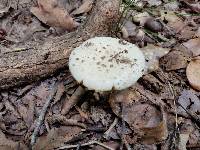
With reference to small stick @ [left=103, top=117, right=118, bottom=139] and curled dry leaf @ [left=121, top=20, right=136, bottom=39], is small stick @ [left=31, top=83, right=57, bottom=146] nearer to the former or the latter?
small stick @ [left=103, top=117, right=118, bottom=139]

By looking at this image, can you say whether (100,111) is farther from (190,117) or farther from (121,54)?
(190,117)

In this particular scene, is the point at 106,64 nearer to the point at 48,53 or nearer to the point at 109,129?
the point at 109,129

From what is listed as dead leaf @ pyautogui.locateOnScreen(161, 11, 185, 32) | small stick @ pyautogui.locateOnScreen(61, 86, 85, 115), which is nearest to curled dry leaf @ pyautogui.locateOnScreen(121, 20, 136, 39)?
dead leaf @ pyautogui.locateOnScreen(161, 11, 185, 32)

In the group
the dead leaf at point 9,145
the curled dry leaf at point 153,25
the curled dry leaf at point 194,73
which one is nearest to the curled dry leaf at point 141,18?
the curled dry leaf at point 153,25

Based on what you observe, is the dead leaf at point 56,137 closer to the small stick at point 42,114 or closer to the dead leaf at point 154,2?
the small stick at point 42,114

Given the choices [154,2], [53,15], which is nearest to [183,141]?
[53,15]

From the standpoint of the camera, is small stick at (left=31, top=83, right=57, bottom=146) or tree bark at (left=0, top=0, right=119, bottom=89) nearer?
small stick at (left=31, top=83, right=57, bottom=146)

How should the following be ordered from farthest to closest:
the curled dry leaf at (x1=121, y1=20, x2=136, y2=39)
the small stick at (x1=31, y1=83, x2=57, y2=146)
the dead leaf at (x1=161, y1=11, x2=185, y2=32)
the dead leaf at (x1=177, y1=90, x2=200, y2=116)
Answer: the dead leaf at (x1=161, y1=11, x2=185, y2=32) < the curled dry leaf at (x1=121, y1=20, x2=136, y2=39) < the dead leaf at (x1=177, y1=90, x2=200, y2=116) < the small stick at (x1=31, y1=83, x2=57, y2=146)
